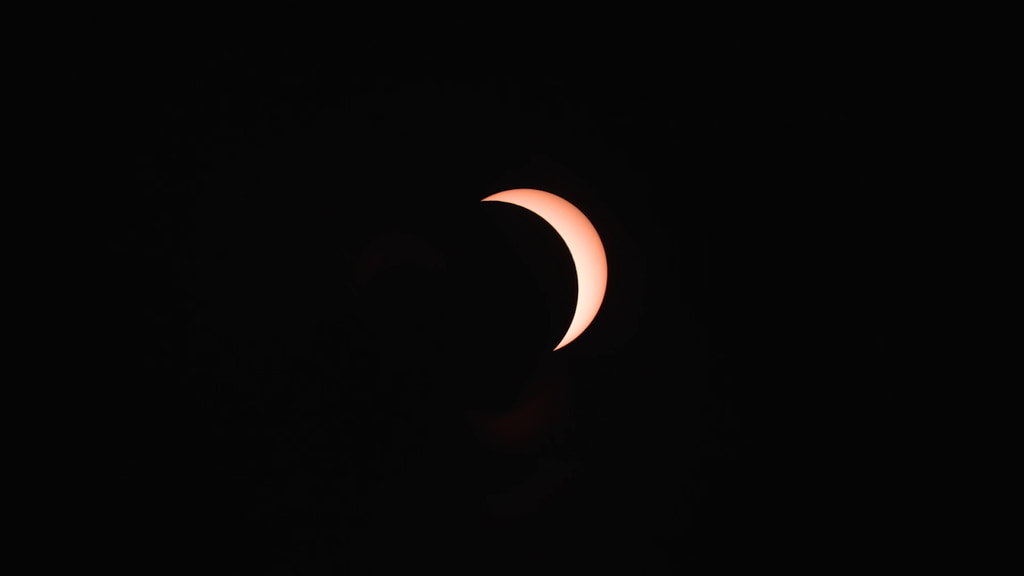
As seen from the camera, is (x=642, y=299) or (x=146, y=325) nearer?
(x=146, y=325)

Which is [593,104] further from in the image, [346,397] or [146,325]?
[146,325]

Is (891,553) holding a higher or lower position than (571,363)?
lower

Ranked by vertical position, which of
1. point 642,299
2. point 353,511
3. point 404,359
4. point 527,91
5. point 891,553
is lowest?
point 891,553

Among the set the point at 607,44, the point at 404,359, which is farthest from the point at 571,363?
the point at 607,44
